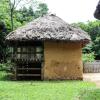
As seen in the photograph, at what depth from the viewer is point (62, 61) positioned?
2398 centimetres

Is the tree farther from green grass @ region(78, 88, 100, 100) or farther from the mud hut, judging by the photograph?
green grass @ region(78, 88, 100, 100)

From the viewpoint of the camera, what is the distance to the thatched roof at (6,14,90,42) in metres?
23.1

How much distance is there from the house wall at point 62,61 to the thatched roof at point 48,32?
0.71 meters

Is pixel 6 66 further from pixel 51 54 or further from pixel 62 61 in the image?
pixel 62 61

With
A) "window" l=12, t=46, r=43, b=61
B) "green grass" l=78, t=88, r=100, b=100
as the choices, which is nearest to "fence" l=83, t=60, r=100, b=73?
"window" l=12, t=46, r=43, b=61

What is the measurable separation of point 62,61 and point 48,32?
199 cm

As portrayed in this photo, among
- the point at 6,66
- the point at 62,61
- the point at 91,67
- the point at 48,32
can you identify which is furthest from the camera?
the point at 91,67

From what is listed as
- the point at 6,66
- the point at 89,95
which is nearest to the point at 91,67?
the point at 6,66

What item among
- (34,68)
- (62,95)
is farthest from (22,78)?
(62,95)

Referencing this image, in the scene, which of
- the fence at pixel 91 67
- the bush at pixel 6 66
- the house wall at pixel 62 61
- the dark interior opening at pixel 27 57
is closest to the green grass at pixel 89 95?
the house wall at pixel 62 61

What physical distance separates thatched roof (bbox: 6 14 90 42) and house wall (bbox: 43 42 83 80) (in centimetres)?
71

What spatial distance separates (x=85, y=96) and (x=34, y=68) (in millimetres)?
8956

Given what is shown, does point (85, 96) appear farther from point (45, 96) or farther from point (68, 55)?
point (68, 55)

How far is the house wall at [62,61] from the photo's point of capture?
23.9 meters
